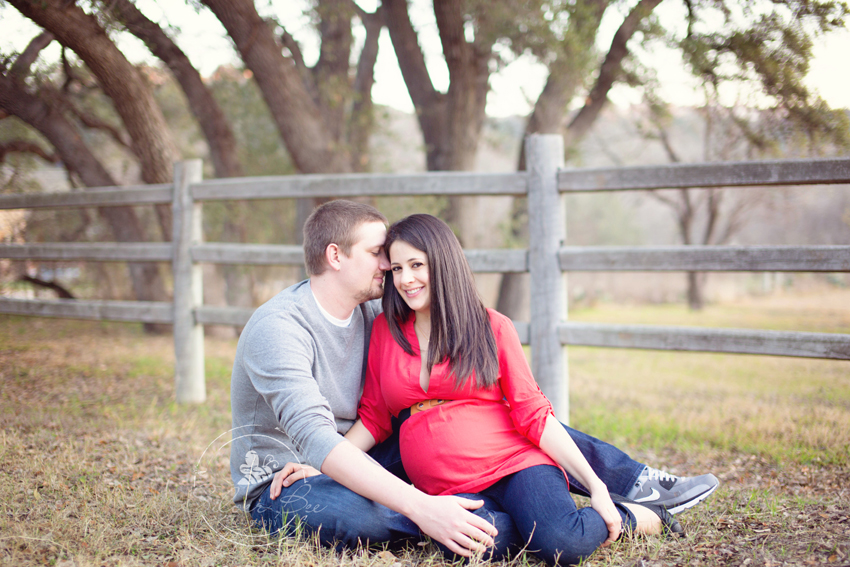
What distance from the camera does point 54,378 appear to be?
4.68m

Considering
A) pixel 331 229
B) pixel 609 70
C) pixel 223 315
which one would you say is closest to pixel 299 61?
pixel 609 70

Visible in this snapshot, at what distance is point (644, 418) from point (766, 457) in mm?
1142

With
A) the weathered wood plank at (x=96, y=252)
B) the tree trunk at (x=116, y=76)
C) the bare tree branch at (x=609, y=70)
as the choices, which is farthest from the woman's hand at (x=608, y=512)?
the bare tree branch at (x=609, y=70)

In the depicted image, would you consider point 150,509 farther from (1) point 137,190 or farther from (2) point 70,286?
(2) point 70,286

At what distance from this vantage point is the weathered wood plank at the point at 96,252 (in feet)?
14.1

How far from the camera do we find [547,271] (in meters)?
3.25

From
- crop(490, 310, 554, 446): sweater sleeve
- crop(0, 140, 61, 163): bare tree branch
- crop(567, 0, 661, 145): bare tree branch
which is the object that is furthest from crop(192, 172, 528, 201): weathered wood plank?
crop(0, 140, 61, 163): bare tree branch

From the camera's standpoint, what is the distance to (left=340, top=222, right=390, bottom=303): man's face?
7.51 feet

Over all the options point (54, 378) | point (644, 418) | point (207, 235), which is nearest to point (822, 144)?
point (644, 418)

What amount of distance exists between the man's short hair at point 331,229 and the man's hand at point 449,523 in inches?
38.2

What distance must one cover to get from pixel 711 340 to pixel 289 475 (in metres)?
2.15

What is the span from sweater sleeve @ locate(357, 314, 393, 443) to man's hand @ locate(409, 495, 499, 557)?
0.53m

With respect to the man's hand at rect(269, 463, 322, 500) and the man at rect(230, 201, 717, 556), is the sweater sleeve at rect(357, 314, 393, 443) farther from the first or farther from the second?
the man's hand at rect(269, 463, 322, 500)

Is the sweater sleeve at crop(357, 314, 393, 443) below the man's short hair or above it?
below
